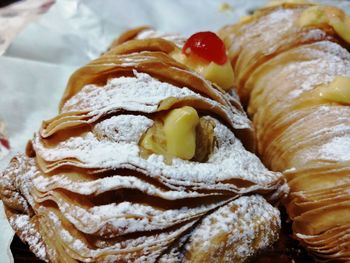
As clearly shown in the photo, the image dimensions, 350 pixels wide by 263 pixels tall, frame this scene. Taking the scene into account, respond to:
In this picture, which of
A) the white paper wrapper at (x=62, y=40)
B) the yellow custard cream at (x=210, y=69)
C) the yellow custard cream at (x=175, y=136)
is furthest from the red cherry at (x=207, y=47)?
the white paper wrapper at (x=62, y=40)

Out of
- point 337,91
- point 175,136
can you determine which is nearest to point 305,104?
point 337,91

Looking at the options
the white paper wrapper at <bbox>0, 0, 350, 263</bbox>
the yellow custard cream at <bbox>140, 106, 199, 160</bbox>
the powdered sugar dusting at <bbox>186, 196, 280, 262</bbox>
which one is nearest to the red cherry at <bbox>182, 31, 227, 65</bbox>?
the yellow custard cream at <bbox>140, 106, 199, 160</bbox>

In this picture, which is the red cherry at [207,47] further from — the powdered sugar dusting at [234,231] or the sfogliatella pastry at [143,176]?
the powdered sugar dusting at [234,231]

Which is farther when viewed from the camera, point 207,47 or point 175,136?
point 207,47

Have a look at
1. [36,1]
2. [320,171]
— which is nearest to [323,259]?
[320,171]

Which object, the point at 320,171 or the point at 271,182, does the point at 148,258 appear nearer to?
the point at 271,182

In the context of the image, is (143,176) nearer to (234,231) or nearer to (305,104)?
(234,231)

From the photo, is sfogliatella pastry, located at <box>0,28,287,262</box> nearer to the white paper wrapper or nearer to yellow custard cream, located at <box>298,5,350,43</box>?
the white paper wrapper
